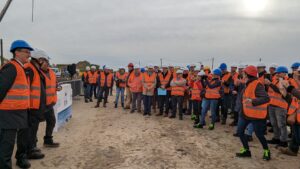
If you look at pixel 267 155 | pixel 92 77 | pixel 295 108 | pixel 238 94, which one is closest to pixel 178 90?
pixel 238 94

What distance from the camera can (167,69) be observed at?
37.1 feet

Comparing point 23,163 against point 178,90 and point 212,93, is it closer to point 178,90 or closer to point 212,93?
point 212,93

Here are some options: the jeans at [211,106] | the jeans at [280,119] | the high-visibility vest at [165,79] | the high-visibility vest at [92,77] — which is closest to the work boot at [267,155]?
the jeans at [280,119]

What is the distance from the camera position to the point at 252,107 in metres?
5.59

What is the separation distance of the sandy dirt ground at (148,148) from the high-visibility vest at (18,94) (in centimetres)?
142

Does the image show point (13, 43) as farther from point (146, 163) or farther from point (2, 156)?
point (146, 163)

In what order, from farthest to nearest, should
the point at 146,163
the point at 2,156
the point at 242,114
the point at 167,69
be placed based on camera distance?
the point at 167,69 → the point at 242,114 → the point at 146,163 → the point at 2,156

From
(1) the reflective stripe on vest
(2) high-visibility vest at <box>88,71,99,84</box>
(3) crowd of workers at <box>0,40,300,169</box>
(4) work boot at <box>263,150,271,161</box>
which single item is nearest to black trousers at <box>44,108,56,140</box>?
(3) crowd of workers at <box>0,40,300,169</box>

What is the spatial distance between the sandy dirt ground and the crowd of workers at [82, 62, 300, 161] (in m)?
0.40

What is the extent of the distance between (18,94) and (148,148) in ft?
10.5

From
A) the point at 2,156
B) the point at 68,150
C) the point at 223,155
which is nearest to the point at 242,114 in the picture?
the point at 223,155

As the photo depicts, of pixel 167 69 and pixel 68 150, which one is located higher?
pixel 167 69

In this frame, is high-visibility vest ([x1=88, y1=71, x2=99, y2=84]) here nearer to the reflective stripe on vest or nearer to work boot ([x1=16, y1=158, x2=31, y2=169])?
the reflective stripe on vest

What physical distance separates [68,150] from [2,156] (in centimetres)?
201
